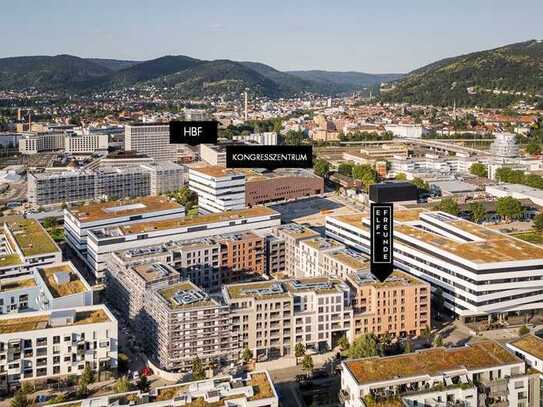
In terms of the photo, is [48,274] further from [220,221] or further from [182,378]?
[220,221]

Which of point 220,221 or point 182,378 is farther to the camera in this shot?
point 220,221

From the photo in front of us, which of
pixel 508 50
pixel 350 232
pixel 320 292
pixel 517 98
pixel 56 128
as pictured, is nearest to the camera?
pixel 320 292

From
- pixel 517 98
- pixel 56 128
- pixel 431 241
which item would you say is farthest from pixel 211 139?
pixel 517 98

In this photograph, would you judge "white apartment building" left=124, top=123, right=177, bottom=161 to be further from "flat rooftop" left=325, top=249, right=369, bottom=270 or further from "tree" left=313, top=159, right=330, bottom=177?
"flat rooftop" left=325, top=249, right=369, bottom=270

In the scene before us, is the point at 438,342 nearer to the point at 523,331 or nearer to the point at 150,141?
the point at 523,331

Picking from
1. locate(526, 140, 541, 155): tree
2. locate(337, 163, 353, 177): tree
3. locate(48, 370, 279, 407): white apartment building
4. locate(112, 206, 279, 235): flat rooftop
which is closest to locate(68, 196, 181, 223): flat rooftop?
locate(112, 206, 279, 235): flat rooftop

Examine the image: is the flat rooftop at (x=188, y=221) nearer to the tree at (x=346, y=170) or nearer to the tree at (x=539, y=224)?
the tree at (x=539, y=224)

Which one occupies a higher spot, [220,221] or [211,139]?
[211,139]

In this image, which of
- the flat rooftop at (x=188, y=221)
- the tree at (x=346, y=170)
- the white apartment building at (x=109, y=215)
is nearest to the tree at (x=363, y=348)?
the flat rooftop at (x=188, y=221)
